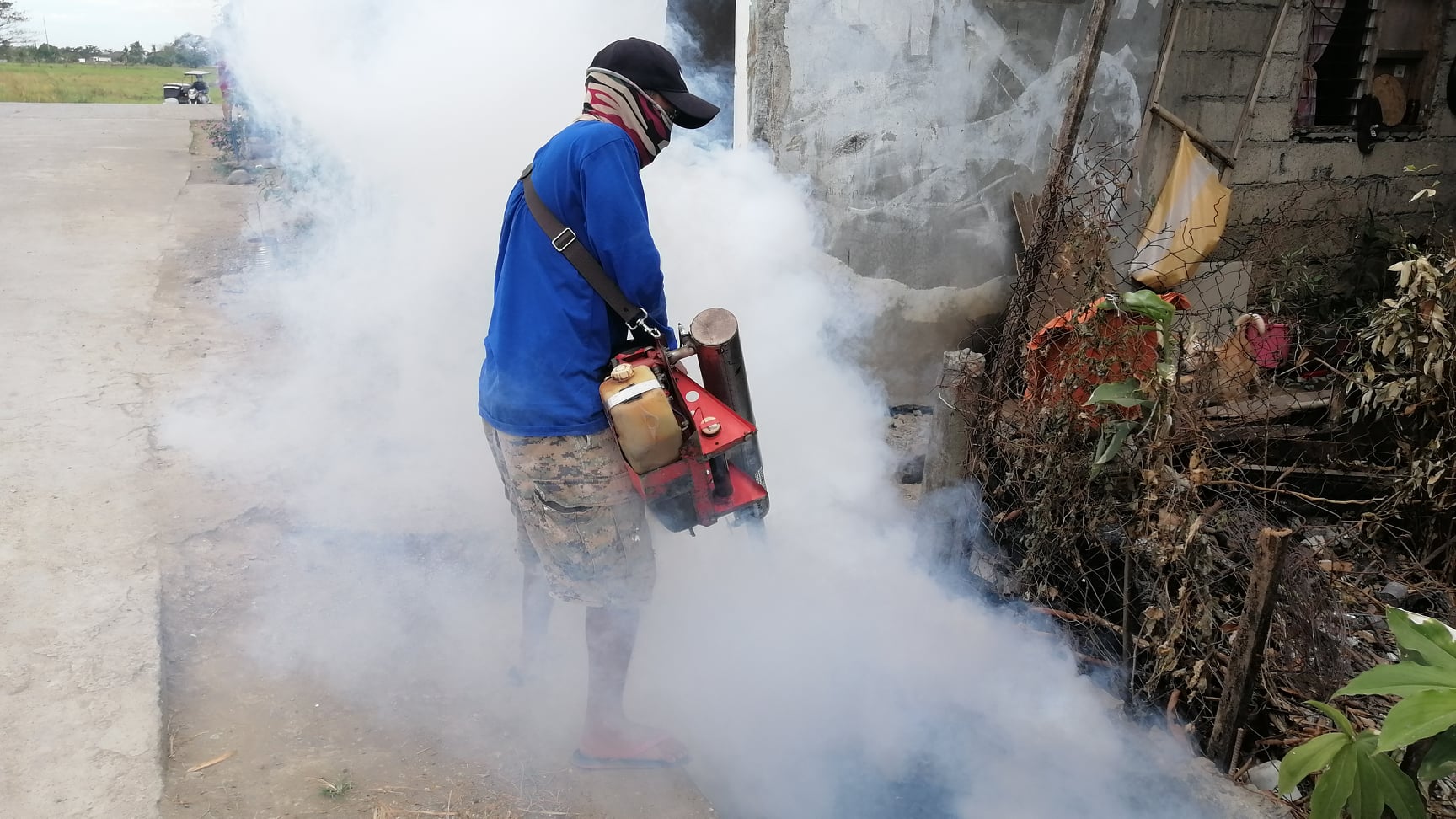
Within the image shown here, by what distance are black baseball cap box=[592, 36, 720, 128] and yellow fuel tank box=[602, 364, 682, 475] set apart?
0.61m

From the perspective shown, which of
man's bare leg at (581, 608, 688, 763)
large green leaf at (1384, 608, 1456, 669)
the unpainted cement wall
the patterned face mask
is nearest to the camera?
large green leaf at (1384, 608, 1456, 669)

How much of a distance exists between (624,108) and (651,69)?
11cm

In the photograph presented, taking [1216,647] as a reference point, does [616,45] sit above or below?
above

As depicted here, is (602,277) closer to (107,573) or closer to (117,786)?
(117,786)

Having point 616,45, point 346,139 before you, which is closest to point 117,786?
point 616,45

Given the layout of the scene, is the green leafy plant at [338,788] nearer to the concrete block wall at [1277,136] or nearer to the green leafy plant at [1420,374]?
the green leafy plant at [1420,374]

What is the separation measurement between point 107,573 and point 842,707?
244 cm

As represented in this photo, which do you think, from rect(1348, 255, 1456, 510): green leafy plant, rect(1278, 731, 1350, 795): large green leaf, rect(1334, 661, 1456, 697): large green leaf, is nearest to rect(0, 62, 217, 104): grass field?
rect(1348, 255, 1456, 510): green leafy plant

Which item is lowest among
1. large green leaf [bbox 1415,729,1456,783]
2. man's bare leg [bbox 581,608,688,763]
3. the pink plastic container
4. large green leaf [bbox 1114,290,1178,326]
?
man's bare leg [bbox 581,608,688,763]

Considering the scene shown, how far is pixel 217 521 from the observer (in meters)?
3.62

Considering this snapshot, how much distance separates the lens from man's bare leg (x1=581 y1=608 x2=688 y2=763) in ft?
8.29

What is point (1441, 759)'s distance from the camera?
5.78ft

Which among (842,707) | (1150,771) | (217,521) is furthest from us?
(217,521)

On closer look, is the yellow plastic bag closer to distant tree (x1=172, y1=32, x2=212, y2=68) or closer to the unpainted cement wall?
the unpainted cement wall
